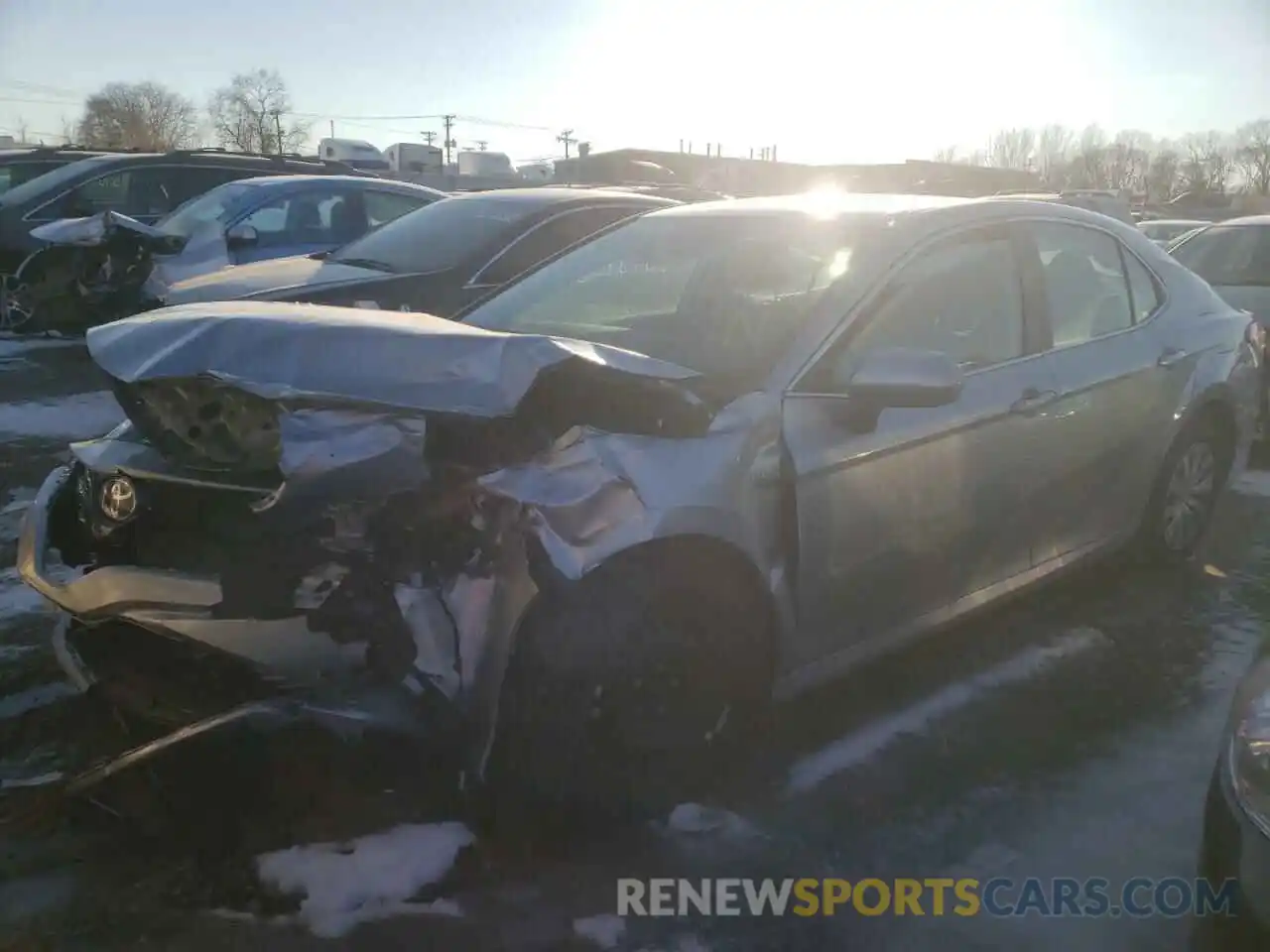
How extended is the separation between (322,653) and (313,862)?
60cm

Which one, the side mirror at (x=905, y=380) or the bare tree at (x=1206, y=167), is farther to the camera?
the bare tree at (x=1206, y=167)

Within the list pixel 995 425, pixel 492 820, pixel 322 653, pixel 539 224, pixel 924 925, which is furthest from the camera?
pixel 539 224

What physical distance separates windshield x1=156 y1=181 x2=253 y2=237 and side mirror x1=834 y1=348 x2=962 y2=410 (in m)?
7.36

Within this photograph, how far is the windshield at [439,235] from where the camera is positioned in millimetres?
6336

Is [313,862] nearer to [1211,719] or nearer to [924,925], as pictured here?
[924,925]

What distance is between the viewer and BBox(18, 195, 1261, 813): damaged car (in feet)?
8.30

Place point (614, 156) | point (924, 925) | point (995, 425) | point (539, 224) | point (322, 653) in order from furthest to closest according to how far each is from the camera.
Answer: point (614, 156)
point (539, 224)
point (995, 425)
point (924, 925)
point (322, 653)

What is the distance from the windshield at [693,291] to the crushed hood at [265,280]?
2.12 meters

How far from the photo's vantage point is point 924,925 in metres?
2.68

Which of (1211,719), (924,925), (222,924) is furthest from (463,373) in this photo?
(1211,719)

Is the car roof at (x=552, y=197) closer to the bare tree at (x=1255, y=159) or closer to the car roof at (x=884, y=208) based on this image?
the car roof at (x=884, y=208)

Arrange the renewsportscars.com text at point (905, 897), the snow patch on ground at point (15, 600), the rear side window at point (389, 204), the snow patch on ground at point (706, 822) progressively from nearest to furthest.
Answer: the renewsportscars.com text at point (905, 897), the snow patch on ground at point (706, 822), the snow patch on ground at point (15, 600), the rear side window at point (389, 204)

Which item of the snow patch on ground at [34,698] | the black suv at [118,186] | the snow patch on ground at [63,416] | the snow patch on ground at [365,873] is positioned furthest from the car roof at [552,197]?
the black suv at [118,186]

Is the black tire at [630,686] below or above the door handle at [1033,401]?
below
